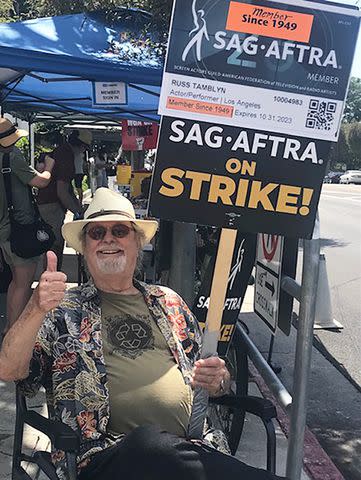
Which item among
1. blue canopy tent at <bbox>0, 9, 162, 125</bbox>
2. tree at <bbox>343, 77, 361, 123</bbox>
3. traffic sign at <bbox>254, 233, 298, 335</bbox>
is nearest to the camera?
traffic sign at <bbox>254, 233, 298, 335</bbox>

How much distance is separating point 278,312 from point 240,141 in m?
1.21

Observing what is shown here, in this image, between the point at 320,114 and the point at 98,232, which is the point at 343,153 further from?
the point at 320,114

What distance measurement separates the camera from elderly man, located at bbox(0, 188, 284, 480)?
1.80m

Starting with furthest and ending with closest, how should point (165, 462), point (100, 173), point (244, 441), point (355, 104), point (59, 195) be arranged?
point (355, 104)
point (100, 173)
point (59, 195)
point (244, 441)
point (165, 462)

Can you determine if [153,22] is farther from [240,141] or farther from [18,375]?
[18,375]

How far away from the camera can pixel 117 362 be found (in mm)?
2129

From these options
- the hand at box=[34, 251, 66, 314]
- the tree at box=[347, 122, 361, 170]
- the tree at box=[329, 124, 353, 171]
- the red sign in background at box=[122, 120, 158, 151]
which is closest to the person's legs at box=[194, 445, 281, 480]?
the hand at box=[34, 251, 66, 314]

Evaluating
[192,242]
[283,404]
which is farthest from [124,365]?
[192,242]

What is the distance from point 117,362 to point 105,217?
58 centimetres

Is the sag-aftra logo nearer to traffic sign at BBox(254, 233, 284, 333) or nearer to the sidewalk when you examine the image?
traffic sign at BBox(254, 233, 284, 333)

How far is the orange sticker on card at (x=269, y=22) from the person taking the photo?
182cm

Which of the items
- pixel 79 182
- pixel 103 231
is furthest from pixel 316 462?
pixel 79 182

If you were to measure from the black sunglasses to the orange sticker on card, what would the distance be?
915mm

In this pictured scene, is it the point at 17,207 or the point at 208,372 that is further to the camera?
the point at 17,207
